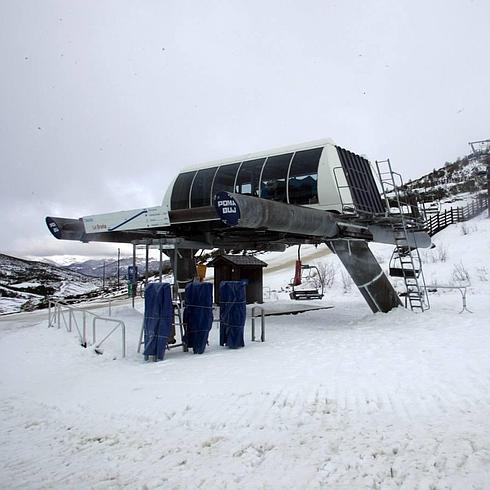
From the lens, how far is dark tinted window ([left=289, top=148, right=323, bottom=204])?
14.1 meters

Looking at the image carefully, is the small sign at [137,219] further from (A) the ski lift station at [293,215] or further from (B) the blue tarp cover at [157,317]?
(B) the blue tarp cover at [157,317]

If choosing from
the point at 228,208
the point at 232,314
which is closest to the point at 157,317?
the point at 232,314

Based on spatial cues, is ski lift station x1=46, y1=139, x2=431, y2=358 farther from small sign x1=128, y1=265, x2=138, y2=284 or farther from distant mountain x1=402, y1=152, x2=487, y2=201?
distant mountain x1=402, y1=152, x2=487, y2=201

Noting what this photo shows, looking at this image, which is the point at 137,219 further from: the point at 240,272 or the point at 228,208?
the point at 240,272

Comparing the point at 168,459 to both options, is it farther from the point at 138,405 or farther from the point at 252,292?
the point at 252,292

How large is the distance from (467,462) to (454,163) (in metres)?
78.0

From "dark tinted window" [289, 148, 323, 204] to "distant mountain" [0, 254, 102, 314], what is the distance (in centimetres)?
2307

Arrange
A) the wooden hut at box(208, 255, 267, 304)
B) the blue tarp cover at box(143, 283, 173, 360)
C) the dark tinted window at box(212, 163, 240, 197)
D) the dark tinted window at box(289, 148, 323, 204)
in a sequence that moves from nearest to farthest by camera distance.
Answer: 1. the blue tarp cover at box(143, 283, 173, 360)
2. the dark tinted window at box(289, 148, 323, 204)
3. the dark tinted window at box(212, 163, 240, 197)
4. the wooden hut at box(208, 255, 267, 304)

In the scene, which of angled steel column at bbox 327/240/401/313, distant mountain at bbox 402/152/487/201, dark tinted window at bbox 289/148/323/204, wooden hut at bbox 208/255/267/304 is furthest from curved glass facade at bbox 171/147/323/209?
distant mountain at bbox 402/152/487/201

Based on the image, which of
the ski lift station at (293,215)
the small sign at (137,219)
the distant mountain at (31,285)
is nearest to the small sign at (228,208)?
the ski lift station at (293,215)

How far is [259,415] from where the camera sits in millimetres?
5695

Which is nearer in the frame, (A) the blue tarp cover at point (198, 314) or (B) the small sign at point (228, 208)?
(B) the small sign at point (228, 208)

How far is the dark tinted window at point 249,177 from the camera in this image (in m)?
14.9

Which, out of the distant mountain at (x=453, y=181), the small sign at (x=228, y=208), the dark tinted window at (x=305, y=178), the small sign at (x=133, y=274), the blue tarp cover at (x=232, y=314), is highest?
the distant mountain at (x=453, y=181)
